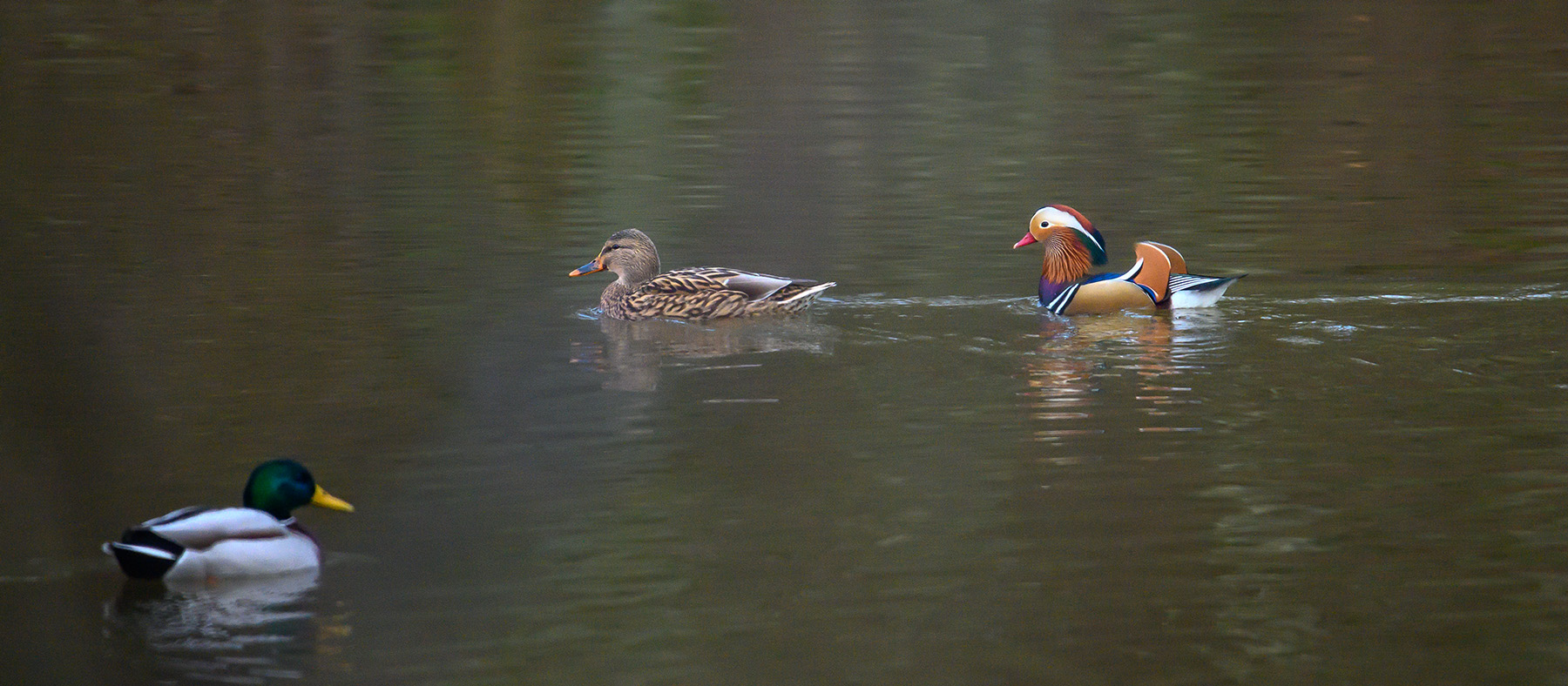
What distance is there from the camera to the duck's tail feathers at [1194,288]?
10203mm

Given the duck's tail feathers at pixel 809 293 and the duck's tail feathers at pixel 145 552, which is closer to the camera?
the duck's tail feathers at pixel 145 552

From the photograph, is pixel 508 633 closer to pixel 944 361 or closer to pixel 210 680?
pixel 210 680

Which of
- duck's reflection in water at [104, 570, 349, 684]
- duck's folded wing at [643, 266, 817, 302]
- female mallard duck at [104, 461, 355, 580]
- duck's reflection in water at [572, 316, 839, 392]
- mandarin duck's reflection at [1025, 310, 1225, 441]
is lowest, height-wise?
mandarin duck's reflection at [1025, 310, 1225, 441]

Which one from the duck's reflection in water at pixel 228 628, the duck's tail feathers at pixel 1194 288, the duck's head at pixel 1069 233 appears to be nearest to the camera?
the duck's reflection in water at pixel 228 628

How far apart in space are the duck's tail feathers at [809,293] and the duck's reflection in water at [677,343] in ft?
0.45

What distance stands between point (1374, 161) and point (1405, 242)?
356cm

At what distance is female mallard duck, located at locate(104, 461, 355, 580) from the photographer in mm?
5348

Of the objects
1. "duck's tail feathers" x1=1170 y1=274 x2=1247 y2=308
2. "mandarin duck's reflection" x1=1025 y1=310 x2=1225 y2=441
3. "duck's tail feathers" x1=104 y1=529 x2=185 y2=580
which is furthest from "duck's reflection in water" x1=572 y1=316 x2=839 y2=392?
"duck's tail feathers" x1=104 y1=529 x2=185 y2=580

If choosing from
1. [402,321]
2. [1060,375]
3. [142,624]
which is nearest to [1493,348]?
[1060,375]

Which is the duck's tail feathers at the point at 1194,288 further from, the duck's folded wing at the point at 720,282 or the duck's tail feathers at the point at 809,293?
the duck's folded wing at the point at 720,282

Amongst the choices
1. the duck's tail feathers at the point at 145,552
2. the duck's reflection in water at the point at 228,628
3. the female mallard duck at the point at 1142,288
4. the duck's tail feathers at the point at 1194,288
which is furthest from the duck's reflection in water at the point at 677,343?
the duck's tail feathers at the point at 145,552

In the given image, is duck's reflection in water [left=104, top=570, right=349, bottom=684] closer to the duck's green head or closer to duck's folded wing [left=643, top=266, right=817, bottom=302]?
the duck's green head

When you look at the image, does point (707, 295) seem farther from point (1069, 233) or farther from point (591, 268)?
point (1069, 233)

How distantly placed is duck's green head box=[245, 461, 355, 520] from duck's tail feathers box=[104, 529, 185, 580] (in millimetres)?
402
